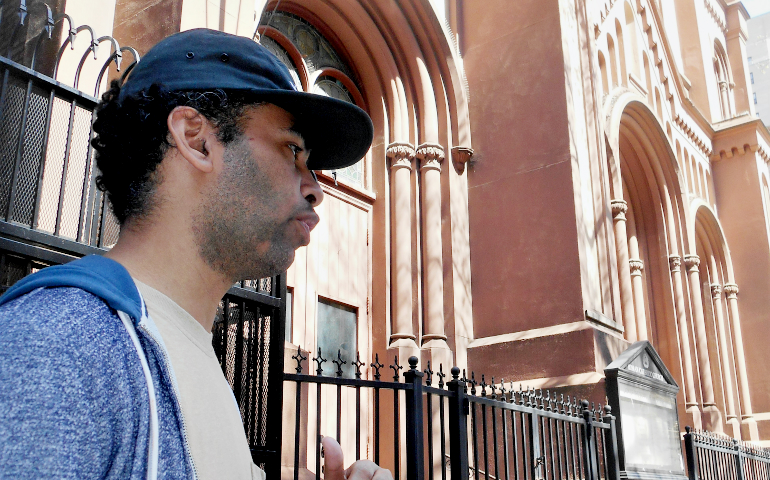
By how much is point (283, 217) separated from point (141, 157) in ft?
0.87

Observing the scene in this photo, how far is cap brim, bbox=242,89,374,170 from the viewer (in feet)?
4.05

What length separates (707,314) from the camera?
16078 millimetres

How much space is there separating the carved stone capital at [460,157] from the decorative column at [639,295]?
5.26m

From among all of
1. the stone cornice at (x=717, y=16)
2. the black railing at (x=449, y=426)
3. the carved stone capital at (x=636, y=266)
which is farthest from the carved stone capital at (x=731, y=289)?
the black railing at (x=449, y=426)

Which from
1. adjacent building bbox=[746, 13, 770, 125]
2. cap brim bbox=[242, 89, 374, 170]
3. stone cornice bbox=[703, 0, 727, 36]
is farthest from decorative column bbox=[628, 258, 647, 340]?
adjacent building bbox=[746, 13, 770, 125]

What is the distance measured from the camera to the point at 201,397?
0.98 m

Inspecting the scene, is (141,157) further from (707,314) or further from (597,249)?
(707,314)

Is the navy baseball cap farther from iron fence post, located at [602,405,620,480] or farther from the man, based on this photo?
iron fence post, located at [602,405,620,480]

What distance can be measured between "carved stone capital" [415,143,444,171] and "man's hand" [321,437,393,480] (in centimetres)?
821

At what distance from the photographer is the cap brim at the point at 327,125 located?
4.05 feet

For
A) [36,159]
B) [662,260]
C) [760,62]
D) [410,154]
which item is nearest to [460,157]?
[410,154]

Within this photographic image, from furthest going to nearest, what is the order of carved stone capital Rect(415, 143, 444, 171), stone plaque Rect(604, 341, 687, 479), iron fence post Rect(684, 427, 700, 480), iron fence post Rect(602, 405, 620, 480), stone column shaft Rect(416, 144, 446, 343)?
carved stone capital Rect(415, 143, 444, 171)
stone column shaft Rect(416, 144, 446, 343)
iron fence post Rect(684, 427, 700, 480)
stone plaque Rect(604, 341, 687, 479)
iron fence post Rect(602, 405, 620, 480)

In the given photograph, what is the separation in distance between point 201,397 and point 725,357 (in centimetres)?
1685

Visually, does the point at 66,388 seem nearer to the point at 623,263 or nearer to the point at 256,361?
the point at 256,361
